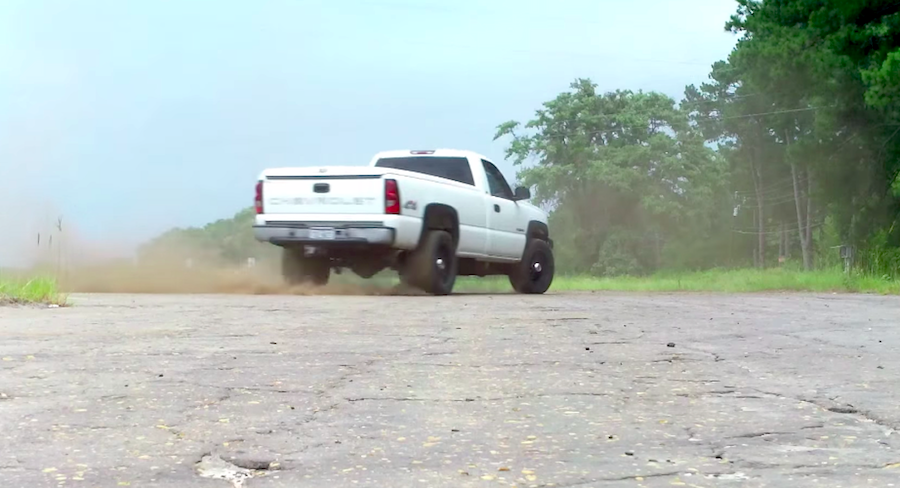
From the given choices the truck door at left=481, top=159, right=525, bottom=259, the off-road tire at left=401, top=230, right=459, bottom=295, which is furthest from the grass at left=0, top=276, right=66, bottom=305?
the truck door at left=481, top=159, right=525, bottom=259

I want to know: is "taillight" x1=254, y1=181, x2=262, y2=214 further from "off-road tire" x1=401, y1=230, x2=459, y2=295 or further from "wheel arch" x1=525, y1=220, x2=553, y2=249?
"wheel arch" x1=525, y1=220, x2=553, y2=249

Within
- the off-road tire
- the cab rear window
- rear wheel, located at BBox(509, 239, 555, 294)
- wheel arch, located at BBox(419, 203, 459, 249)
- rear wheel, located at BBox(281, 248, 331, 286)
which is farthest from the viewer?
rear wheel, located at BBox(509, 239, 555, 294)

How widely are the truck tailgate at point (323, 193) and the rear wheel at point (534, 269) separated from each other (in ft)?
13.2

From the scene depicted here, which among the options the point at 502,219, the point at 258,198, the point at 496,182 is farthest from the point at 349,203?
the point at 496,182

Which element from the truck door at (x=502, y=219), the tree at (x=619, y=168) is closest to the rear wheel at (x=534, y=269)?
the truck door at (x=502, y=219)

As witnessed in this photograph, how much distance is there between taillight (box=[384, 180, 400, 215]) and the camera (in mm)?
12195

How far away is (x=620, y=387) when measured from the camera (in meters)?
5.03

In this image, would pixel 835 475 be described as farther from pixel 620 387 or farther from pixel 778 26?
pixel 778 26

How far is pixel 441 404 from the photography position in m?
4.54

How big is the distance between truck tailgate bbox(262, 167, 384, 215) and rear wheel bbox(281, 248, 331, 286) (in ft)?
2.67

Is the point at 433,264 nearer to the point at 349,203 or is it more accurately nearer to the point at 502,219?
the point at 349,203

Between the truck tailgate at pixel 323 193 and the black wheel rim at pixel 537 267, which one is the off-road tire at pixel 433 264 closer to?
the truck tailgate at pixel 323 193

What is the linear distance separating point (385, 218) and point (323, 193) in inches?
37.4

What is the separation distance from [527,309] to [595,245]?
54.6m
